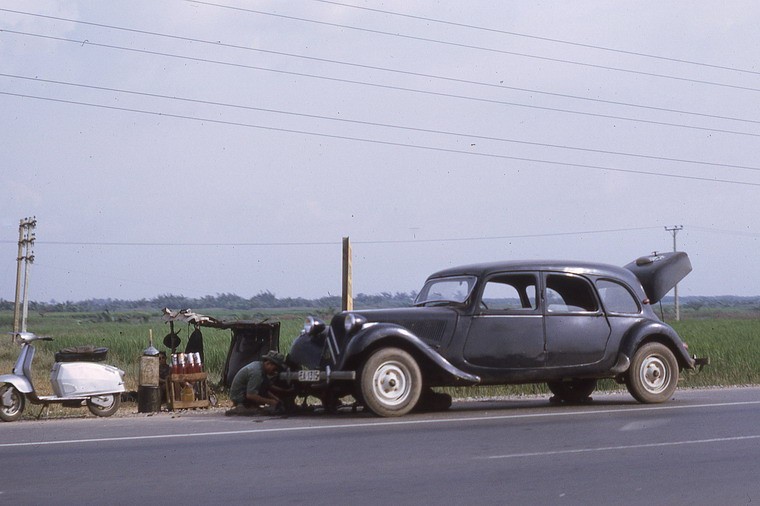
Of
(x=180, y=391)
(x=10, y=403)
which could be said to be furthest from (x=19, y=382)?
(x=180, y=391)

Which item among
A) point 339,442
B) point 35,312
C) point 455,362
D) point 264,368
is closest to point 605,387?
point 455,362

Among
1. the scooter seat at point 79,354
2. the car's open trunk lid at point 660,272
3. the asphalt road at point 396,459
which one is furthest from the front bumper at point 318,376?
the car's open trunk lid at point 660,272

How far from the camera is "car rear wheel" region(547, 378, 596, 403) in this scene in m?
14.4

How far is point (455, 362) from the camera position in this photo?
12609mm

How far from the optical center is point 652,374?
44.9ft

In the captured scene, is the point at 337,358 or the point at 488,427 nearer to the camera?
the point at 488,427

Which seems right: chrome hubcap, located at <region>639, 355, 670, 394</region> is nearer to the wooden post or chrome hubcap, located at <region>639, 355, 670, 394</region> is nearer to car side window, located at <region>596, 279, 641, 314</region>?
car side window, located at <region>596, 279, 641, 314</region>

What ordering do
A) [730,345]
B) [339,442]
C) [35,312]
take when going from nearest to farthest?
[339,442] < [730,345] < [35,312]

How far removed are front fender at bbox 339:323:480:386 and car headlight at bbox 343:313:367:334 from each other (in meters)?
0.10

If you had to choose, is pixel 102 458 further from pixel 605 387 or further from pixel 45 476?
pixel 605 387

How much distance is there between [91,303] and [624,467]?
509 ft

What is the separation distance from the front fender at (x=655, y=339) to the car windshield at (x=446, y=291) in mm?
2188

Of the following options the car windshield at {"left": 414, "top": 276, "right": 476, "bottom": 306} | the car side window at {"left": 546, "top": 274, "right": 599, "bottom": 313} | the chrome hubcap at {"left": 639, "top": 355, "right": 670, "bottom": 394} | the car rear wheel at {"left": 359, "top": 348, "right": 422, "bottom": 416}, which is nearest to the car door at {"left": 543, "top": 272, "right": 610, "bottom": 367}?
the car side window at {"left": 546, "top": 274, "right": 599, "bottom": 313}

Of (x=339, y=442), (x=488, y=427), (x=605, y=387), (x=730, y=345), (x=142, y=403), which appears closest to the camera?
(x=339, y=442)
